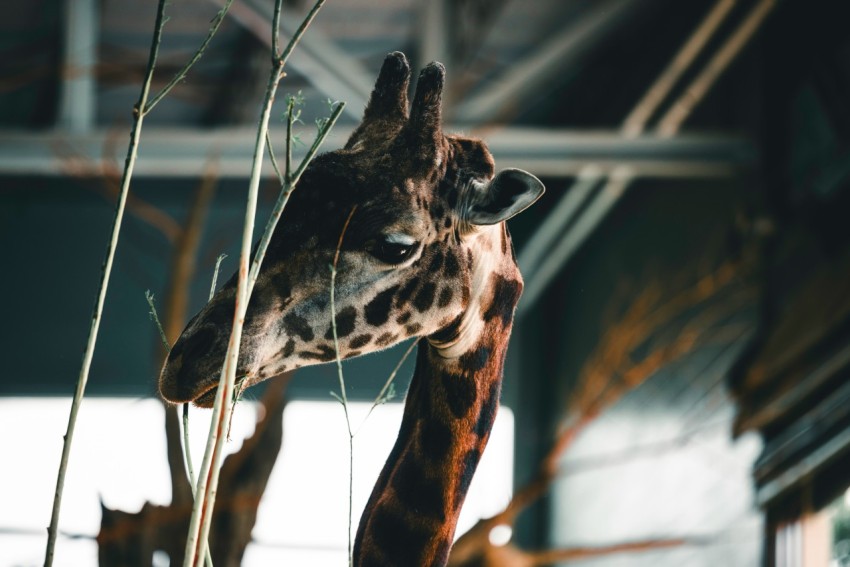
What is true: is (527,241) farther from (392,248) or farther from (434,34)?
(392,248)

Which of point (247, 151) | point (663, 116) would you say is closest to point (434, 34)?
point (247, 151)

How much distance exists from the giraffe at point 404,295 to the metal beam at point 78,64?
79.1 inches

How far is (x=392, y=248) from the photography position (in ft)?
1.92

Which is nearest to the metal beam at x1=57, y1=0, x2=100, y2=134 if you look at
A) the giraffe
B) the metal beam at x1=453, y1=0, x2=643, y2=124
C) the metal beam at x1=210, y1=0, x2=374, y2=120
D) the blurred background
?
the blurred background

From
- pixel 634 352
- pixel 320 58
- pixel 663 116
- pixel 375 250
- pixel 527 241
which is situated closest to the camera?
pixel 375 250

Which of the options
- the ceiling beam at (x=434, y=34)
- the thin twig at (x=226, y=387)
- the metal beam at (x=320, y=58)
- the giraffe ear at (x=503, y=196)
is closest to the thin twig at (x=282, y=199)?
the thin twig at (x=226, y=387)

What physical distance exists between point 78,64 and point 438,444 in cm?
219

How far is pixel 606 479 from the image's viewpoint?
13.3ft

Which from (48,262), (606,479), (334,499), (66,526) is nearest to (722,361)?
(606,479)

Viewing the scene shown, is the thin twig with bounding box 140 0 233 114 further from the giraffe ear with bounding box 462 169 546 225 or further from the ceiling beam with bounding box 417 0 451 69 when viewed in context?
the ceiling beam with bounding box 417 0 451 69

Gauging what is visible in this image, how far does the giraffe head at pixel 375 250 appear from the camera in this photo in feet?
1.74

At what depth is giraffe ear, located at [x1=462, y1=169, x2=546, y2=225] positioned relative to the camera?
1.85ft

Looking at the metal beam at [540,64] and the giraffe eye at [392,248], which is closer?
the giraffe eye at [392,248]

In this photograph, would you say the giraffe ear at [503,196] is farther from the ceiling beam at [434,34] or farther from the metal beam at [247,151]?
the metal beam at [247,151]
